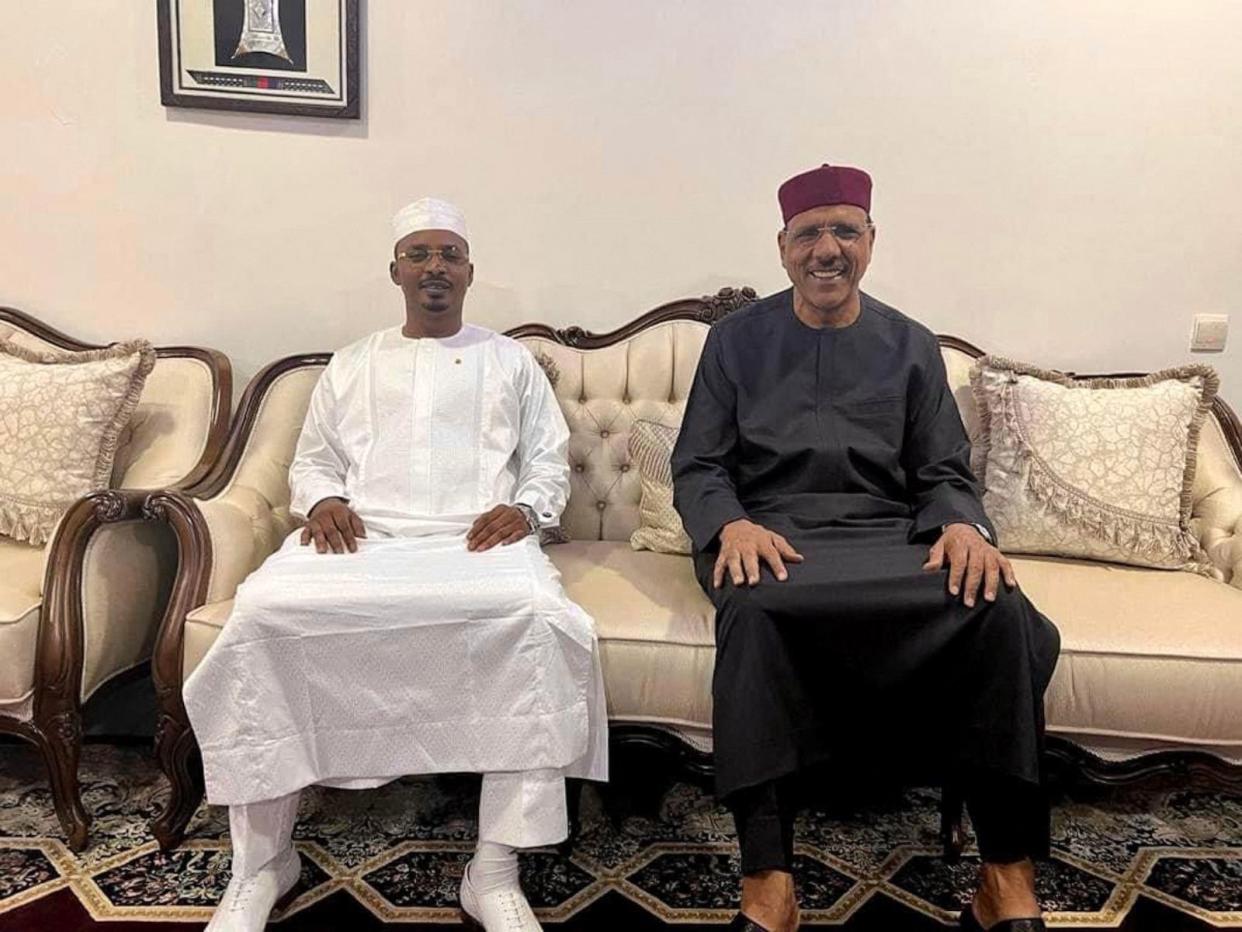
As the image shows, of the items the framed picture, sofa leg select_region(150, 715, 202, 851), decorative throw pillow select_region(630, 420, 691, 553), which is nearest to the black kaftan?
decorative throw pillow select_region(630, 420, 691, 553)

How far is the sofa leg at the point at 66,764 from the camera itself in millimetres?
1778

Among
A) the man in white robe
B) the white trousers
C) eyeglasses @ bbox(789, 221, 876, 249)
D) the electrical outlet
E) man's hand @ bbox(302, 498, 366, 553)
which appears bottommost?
the white trousers

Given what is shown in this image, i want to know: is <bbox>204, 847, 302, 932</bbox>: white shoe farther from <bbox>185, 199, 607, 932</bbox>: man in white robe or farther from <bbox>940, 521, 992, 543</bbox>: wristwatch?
<bbox>940, 521, 992, 543</bbox>: wristwatch

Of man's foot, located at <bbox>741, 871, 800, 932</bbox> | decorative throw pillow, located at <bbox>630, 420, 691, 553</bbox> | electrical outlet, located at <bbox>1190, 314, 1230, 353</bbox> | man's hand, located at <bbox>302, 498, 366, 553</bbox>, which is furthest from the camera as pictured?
electrical outlet, located at <bbox>1190, 314, 1230, 353</bbox>

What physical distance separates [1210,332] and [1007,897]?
1.89 meters

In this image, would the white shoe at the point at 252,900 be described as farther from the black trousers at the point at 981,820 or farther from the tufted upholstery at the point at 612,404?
the tufted upholstery at the point at 612,404

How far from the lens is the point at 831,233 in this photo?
1.89 meters

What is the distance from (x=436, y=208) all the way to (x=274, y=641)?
107 cm

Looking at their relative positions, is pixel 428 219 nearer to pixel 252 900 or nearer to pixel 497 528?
pixel 497 528

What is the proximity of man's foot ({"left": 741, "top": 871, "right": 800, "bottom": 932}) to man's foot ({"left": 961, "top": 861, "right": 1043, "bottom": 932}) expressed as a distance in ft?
1.11

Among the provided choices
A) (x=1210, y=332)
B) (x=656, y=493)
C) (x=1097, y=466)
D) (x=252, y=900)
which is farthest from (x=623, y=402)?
(x=1210, y=332)

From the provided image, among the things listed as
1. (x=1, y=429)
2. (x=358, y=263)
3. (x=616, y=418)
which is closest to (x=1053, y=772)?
(x=616, y=418)

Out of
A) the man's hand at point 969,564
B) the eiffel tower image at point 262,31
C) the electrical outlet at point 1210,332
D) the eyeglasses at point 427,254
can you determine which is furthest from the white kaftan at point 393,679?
the electrical outlet at point 1210,332

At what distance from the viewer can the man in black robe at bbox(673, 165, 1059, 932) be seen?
152 cm
